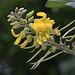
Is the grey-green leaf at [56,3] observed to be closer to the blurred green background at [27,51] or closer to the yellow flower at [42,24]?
the yellow flower at [42,24]

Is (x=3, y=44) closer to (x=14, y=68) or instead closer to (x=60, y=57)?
(x=14, y=68)

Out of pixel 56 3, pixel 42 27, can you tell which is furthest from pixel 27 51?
pixel 42 27

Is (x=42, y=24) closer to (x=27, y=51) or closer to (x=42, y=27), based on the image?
(x=42, y=27)

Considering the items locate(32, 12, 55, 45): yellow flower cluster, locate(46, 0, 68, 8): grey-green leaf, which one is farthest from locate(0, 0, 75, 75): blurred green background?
locate(32, 12, 55, 45): yellow flower cluster

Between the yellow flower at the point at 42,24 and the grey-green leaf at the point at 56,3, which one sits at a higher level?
the yellow flower at the point at 42,24

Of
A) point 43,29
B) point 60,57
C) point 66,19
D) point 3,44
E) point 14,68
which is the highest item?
point 43,29

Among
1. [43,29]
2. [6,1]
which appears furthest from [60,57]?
[43,29]

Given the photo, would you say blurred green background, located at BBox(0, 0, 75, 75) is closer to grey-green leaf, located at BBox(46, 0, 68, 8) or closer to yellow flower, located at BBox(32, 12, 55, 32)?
grey-green leaf, located at BBox(46, 0, 68, 8)

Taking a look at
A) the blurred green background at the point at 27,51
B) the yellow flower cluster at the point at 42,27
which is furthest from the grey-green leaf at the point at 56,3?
the blurred green background at the point at 27,51
